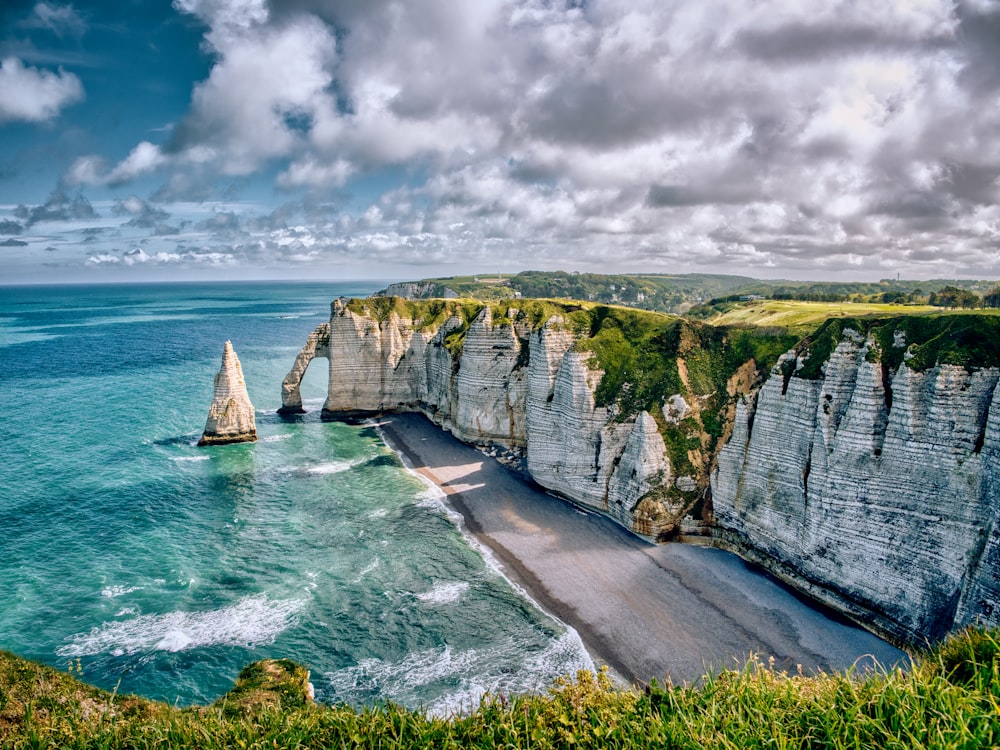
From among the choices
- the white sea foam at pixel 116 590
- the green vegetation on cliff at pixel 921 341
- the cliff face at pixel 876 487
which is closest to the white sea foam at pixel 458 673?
the cliff face at pixel 876 487

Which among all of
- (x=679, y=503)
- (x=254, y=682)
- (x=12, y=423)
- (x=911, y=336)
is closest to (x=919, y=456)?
(x=911, y=336)

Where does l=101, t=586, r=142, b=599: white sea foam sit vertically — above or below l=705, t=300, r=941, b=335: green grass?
below

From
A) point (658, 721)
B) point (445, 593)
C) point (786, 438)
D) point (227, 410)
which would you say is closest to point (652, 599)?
point (445, 593)

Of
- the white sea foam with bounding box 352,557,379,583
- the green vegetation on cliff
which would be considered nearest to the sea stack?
the white sea foam with bounding box 352,557,379,583

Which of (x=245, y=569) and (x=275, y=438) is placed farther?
(x=275, y=438)

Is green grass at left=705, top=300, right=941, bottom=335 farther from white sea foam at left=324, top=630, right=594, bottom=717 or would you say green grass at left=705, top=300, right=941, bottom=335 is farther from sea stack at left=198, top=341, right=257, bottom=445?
sea stack at left=198, top=341, right=257, bottom=445

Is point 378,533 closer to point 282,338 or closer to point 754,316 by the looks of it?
point 754,316

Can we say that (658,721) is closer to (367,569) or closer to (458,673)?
(458,673)
